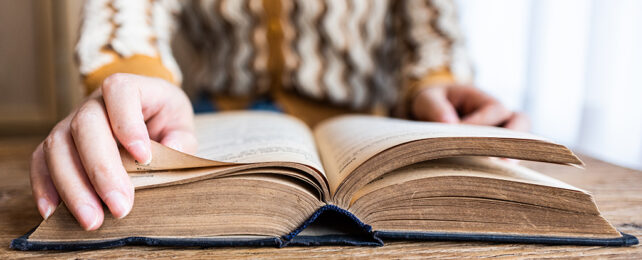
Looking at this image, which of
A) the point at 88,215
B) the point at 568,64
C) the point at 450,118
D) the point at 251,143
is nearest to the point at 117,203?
the point at 88,215

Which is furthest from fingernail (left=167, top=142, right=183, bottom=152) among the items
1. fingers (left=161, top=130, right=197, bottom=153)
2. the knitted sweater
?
the knitted sweater

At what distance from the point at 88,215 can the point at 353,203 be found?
0.23 metres

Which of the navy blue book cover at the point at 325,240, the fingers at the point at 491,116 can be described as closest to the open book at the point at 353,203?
the navy blue book cover at the point at 325,240

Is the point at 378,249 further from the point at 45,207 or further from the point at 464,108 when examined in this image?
the point at 464,108

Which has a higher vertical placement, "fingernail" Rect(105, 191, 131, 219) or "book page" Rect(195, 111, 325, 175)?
"book page" Rect(195, 111, 325, 175)

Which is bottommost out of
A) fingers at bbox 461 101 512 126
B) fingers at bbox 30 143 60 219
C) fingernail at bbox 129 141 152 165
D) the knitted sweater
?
fingers at bbox 30 143 60 219

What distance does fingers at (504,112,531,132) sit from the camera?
2.20ft

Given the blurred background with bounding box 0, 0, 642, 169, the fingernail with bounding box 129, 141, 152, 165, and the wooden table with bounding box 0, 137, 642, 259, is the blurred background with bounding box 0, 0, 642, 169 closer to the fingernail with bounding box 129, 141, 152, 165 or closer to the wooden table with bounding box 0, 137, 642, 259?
the wooden table with bounding box 0, 137, 642, 259

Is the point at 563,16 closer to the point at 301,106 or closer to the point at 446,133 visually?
the point at 301,106

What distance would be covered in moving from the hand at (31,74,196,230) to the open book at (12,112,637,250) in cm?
2

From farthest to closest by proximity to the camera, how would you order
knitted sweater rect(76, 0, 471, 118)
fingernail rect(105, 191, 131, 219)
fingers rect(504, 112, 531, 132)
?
knitted sweater rect(76, 0, 471, 118) → fingers rect(504, 112, 531, 132) → fingernail rect(105, 191, 131, 219)

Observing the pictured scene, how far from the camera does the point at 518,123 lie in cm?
68

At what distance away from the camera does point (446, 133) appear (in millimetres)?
451

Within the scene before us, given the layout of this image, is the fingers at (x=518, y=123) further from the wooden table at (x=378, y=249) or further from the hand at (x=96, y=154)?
the hand at (x=96, y=154)
